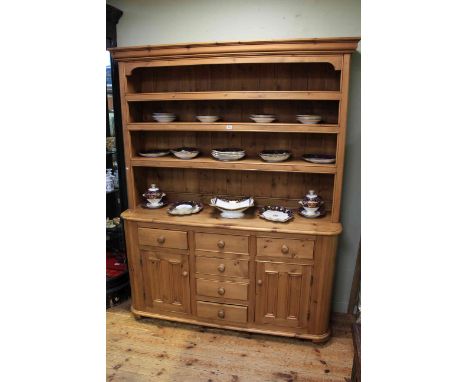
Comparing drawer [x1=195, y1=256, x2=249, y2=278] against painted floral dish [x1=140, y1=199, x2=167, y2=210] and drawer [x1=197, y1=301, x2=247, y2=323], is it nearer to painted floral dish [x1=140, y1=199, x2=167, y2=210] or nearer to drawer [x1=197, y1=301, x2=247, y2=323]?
drawer [x1=197, y1=301, x2=247, y2=323]

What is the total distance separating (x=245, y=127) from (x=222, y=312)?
132cm

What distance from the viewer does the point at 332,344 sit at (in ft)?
7.06

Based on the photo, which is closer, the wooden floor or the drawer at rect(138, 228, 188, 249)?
the wooden floor

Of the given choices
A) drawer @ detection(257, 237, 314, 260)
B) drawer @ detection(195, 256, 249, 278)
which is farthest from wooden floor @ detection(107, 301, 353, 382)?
drawer @ detection(257, 237, 314, 260)

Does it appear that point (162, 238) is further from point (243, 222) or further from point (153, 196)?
point (243, 222)

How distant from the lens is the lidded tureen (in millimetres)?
2373

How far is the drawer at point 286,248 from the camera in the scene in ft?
6.52

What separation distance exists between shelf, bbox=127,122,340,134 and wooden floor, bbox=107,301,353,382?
1.48 m

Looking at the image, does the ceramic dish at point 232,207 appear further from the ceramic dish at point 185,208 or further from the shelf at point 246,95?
the shelf at point 246,95

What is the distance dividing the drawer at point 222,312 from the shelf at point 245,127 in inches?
49.2

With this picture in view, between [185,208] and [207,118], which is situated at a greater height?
[207,118]

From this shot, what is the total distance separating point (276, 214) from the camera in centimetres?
217

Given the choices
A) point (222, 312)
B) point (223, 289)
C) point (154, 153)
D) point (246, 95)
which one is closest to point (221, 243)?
point (223, 289)

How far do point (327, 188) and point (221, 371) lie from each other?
1.45 metres
